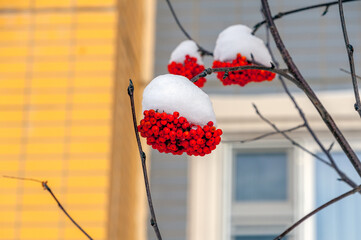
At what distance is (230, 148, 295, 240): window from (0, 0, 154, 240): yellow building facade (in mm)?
→ 827

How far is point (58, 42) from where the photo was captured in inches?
203

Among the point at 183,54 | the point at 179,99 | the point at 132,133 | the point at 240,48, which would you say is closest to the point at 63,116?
the point at 132,133

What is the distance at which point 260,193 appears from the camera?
538 centimetres

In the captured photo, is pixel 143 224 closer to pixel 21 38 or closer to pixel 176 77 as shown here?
pixel 21 38

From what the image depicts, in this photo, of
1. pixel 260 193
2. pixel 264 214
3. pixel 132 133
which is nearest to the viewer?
pixel 264 214

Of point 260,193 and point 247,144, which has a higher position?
point 247,144

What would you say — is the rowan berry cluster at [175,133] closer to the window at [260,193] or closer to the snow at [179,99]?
the snow at [179,99]

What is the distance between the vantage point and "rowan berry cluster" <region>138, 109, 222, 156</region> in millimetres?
1538

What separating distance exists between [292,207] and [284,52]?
3675 millimetres

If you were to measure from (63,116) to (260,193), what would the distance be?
152 cm

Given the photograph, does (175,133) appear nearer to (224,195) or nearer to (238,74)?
(238,74)

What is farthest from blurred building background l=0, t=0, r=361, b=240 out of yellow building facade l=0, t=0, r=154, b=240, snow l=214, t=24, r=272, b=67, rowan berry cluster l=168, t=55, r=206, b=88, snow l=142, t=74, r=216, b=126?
snow l=142, t=74, r=216, b=126

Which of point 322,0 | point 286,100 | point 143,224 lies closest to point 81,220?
point 143,224

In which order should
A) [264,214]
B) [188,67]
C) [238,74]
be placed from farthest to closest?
1. [264,214]
2. [188,67]
3. [238,74]
